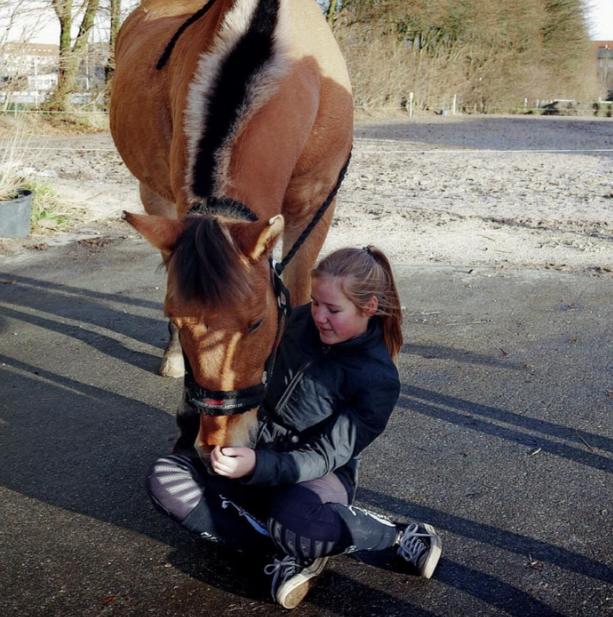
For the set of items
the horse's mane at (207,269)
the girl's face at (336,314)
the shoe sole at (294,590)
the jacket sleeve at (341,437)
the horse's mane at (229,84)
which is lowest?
the shoe sole at (294,590)

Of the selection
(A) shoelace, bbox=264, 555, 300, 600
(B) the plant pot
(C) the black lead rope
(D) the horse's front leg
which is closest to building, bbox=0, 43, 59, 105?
(B) the plant pot

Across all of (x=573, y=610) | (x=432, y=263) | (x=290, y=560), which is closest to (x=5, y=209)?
(x=432, y=263)

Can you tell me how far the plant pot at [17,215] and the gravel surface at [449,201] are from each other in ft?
0.54

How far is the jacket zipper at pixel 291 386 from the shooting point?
2576 millimetres

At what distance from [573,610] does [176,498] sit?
128 cm

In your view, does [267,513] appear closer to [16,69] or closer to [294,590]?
[294,590]

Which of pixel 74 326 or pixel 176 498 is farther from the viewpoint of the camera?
pixel 74 326

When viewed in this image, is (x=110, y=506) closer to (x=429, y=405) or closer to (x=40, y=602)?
(x=40, y=602)

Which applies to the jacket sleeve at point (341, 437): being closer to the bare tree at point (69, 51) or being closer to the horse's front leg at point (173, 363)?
the horse's front leg at point (173, 363)

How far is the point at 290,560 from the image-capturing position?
2.43m

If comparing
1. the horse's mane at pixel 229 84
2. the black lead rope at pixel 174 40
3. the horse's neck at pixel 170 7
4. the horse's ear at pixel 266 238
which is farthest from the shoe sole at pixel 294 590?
the horse's neck at pixel 170 7

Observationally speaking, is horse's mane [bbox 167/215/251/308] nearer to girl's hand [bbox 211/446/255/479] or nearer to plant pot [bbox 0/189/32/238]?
girl's hand [bbox 211/446/255/479]

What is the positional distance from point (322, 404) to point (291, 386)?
0.12m

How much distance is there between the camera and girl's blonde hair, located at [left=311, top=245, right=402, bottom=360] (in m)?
2.52
